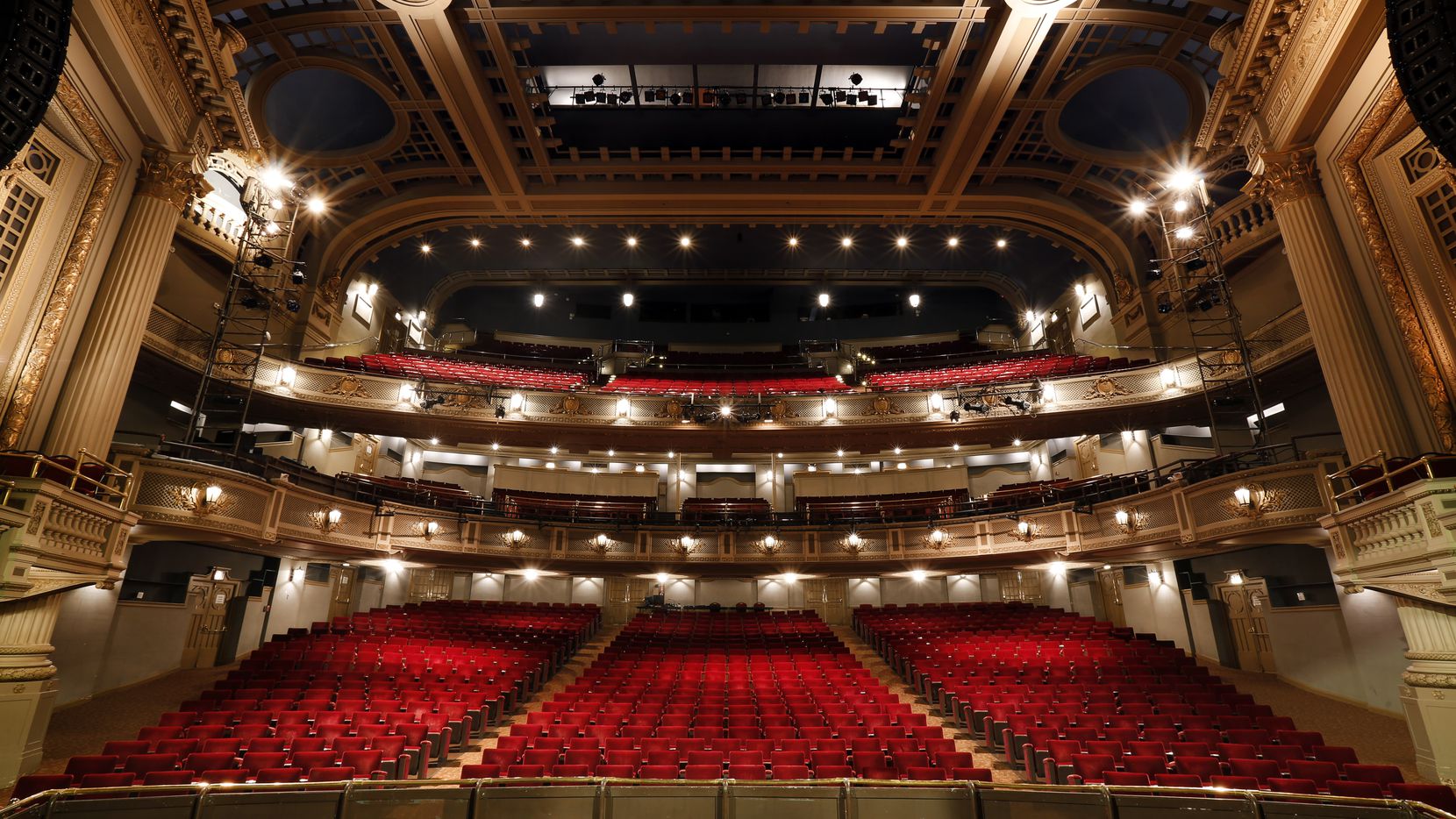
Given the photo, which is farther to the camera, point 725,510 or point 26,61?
point 725,510

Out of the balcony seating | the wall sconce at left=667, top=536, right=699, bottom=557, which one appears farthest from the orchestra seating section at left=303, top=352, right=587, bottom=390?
the wall sconce at left=667, top=536, right=699, bottom=557

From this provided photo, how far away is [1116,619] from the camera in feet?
40.8

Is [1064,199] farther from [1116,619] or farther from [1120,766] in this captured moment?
[1120,766]

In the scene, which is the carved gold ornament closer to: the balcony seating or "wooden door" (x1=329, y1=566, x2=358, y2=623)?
"wooden door" (x1=329, y1=566, x2=358, y2=623)

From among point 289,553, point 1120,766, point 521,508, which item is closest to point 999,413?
point 1120,766

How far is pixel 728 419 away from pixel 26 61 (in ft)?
36.8

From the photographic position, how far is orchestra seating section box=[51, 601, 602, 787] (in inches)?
192

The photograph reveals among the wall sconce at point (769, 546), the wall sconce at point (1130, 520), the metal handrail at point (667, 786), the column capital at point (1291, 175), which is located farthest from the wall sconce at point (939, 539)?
the metal handrail at point (667, 786)

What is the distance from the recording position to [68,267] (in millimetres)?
6570

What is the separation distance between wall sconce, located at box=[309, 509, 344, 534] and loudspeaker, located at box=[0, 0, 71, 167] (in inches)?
254

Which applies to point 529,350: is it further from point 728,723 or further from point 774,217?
point 728,723

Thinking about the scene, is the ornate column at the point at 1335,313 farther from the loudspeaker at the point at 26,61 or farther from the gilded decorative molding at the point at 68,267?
the gilded decorative molding at the point at 68,267

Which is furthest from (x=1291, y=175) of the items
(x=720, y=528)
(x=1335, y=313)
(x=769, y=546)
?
(x=720, y=528)

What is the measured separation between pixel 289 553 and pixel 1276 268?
17.4 m
